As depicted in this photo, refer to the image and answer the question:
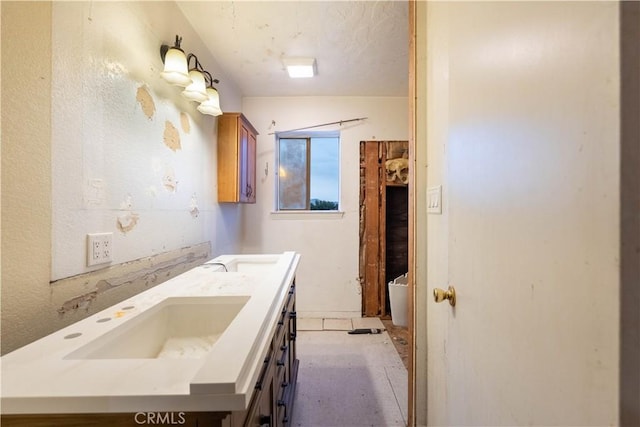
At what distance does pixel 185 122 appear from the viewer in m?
1.83

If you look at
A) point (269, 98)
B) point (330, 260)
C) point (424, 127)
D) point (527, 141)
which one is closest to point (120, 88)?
point (424, 127)

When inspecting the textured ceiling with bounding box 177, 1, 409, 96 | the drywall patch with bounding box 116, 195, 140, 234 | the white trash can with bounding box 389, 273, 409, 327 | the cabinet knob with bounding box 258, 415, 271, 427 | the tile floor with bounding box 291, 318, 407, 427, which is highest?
the textured ceiling with bounding box 177, 1, 409, 96

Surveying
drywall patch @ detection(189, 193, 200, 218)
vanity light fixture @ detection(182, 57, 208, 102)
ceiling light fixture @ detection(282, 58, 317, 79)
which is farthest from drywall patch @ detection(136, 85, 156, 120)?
ceiling light fixture @ detection(282, 58, 317, 79)

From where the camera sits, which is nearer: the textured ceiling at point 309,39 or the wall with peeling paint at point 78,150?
the wall with peeling paint at point 78,150

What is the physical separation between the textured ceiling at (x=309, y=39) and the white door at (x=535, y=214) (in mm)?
1269

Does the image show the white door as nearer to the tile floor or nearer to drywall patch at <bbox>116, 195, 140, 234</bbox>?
the tile floor

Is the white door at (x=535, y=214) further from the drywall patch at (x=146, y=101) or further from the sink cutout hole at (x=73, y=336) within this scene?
the drywall patch at (x=146, y=101)

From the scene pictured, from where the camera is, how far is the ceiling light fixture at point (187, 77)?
4.83 ft

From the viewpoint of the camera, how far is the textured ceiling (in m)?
1.78

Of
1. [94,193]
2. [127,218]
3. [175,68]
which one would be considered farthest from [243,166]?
[94,193]

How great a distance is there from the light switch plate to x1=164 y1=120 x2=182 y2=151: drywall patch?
1514 mm

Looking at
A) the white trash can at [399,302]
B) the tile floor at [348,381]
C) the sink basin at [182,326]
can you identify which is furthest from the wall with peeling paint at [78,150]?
the white trash can at [399,302]

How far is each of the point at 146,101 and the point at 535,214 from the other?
1.71m

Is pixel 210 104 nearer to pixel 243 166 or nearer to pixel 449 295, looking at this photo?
pixel 243 166
